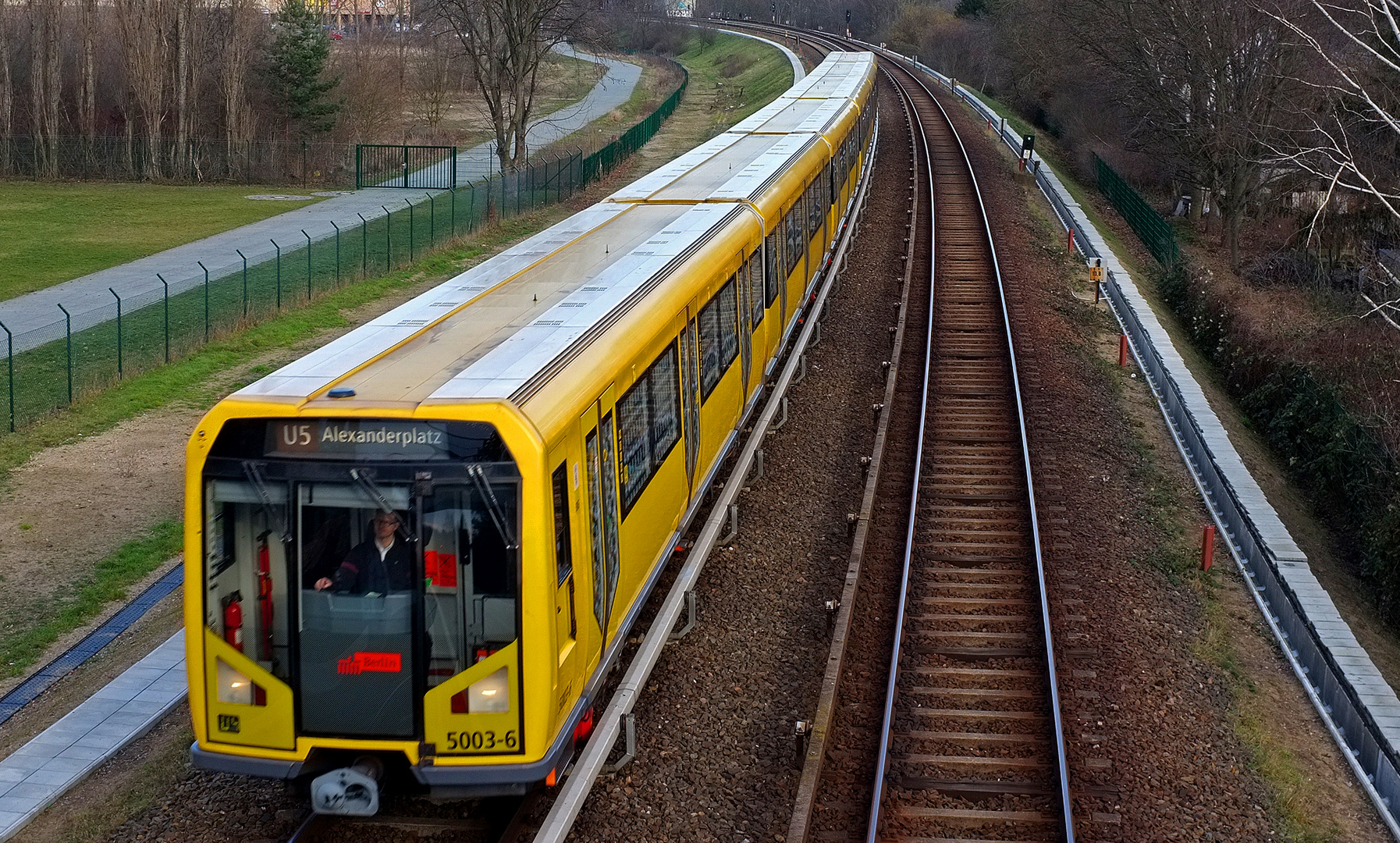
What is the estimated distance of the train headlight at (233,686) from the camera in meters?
7.24

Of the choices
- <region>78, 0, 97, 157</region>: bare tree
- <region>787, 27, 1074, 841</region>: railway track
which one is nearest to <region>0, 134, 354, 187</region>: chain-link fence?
<region>78, 0, 97, 157</region>: bare tree

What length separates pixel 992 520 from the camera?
13.6 metres

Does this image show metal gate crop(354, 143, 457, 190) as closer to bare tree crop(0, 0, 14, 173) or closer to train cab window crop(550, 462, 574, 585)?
bare tree crop(0, 0, 14, 173)

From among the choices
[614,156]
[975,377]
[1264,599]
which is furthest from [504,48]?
[1264,599]

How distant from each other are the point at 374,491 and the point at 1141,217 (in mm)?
32146

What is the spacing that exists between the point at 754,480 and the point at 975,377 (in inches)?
216

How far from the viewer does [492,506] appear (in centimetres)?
693

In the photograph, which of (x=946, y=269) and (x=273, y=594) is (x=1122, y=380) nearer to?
(x=946, y=269)

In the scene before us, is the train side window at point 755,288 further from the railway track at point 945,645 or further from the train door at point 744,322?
the railway track at point 945,645

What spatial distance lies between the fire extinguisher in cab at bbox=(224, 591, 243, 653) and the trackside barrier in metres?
7.52

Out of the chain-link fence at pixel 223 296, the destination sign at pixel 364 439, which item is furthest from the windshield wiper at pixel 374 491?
the chain-link fence at pixel 223 296

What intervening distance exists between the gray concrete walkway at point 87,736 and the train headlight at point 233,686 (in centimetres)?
211

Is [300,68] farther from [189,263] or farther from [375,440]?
[375,440]

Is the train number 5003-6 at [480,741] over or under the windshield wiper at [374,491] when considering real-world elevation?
under
